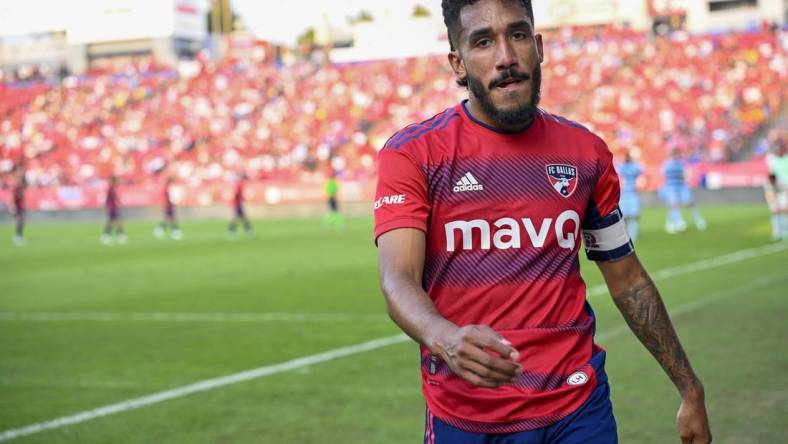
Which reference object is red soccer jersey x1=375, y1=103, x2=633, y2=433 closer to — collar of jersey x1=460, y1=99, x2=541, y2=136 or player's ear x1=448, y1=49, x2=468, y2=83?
collar of jersey x1=460, y1=99, x2=541, y2=136

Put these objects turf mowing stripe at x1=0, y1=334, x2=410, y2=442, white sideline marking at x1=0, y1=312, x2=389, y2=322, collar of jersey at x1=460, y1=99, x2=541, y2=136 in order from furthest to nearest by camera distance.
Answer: white sideline marking at x1=0, y1=312, x2=389, y2=322
turf mowing stripe at x1=0, y1=334, x2=410, y2=442
collar of jersey at x1=460, y1=99, x2=541, y2=136

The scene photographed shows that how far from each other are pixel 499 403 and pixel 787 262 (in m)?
16.0

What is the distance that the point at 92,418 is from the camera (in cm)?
805

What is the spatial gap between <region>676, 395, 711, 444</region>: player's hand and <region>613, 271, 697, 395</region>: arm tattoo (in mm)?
64

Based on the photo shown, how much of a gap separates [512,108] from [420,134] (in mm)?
308

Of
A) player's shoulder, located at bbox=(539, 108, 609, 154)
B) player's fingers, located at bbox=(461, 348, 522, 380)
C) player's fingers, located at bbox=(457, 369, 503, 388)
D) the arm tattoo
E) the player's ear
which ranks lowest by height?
the arm tattoo

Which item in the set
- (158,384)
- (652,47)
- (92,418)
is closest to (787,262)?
(158,384)

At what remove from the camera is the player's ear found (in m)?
3.52

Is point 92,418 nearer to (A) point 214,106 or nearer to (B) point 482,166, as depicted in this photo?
(B) point 482,166

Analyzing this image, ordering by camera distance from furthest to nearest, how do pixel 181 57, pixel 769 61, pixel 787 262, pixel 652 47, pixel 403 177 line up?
1. pixel 181 57
2. pixel 652 47
3. pixel 769 61
4. pixel 787 262
5. pixel 403 177

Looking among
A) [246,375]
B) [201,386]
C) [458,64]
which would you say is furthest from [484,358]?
[246,375]

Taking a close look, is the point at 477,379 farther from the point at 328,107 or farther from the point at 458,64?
the point at 328,107

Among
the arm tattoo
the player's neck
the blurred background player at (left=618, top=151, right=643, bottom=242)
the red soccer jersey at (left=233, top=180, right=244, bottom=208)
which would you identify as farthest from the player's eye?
the red soccer jersey at (left=233, top=180, right=244, bottom=208)

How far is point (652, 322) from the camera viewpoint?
3900 millimetres
